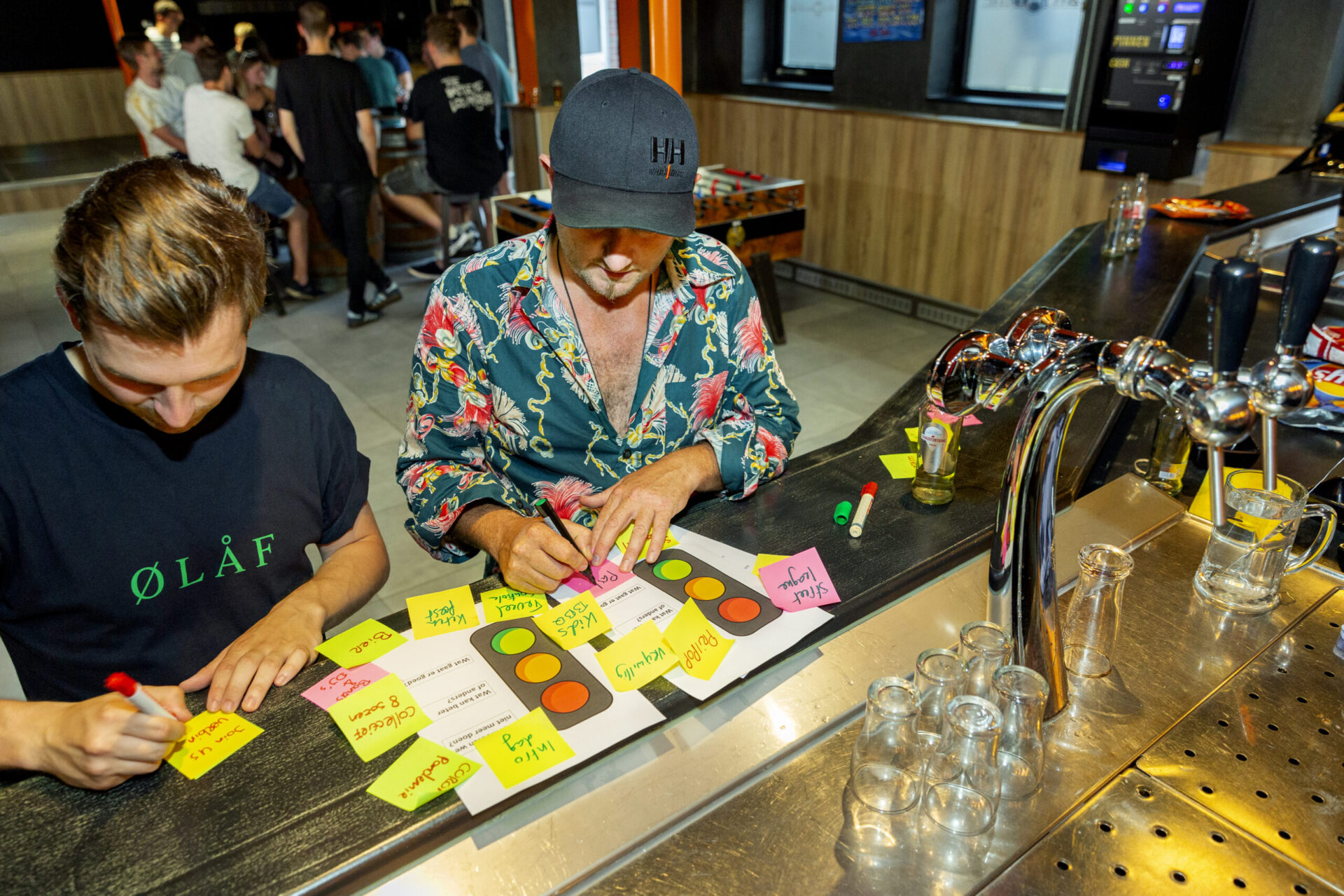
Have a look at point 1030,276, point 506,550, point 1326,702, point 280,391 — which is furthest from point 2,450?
point 1030,276

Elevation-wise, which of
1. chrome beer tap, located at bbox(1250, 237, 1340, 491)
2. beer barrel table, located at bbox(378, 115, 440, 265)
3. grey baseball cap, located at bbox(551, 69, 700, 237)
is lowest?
beer barrel table, located at bbox(378, 115, 440, 265)

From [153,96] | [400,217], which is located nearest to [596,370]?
[400,217]

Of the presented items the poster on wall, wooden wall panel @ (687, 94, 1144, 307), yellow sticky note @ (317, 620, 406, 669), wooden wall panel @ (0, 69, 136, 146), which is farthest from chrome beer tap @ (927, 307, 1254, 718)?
wooden wall panel @ (0, 69, 136, 146)

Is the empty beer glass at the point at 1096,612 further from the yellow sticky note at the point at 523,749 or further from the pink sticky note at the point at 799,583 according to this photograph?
the yellow sticky note at the point at 523,749

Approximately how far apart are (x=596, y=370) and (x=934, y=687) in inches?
35.8

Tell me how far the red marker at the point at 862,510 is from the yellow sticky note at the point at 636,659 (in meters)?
0.38

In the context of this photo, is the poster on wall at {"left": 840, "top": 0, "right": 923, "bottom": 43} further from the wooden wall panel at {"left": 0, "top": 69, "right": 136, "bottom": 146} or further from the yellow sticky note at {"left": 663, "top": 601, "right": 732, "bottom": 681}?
the wooden wall panel at {"left": 0, "top": 69, "right": 136, "bottom": 146}

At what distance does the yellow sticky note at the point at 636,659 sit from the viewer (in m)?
1.00

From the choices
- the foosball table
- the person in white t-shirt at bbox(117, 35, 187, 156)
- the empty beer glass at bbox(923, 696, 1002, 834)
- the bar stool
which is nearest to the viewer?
the empty beer glass at bbox(923, 696, 1002, 834)

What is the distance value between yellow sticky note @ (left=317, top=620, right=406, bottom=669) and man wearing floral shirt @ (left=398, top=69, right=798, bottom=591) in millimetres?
184

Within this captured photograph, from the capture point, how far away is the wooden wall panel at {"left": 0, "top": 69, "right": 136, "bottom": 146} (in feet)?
33.3

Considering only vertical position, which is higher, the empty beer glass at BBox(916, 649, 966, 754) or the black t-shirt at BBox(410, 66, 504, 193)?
the black t-shirt at BBox(410, 66, 504, 193)

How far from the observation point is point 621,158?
4.16 feet

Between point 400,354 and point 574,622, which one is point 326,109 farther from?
point 574,622
